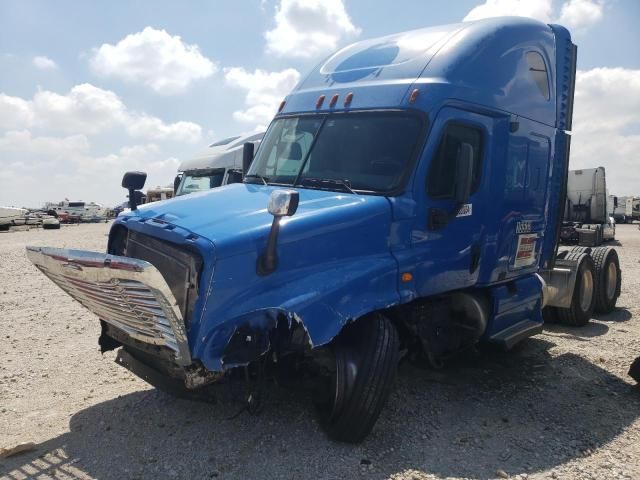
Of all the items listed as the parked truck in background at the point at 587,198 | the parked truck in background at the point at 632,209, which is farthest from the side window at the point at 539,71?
the parked truck in background at the point at 632,209

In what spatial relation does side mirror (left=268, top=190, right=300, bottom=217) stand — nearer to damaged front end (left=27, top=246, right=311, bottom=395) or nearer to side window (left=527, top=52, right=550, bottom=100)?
damaged front end (left=27, top=246, right=311, bottom=395)

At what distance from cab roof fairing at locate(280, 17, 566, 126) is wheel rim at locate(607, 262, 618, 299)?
12.4 ft

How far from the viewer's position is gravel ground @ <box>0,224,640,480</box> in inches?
153

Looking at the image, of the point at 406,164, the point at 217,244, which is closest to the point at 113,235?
the point at 217,244

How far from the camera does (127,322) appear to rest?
150 inches

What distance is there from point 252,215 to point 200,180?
1162 centimetres

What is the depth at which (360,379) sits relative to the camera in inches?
156

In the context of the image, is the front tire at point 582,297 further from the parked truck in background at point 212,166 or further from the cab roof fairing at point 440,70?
the parked truck in background at point 212,166

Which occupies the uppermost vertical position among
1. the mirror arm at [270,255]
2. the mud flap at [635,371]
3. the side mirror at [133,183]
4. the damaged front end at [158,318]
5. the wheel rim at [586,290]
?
the side mirror at [133,183]

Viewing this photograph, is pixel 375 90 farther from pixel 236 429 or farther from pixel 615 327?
pixel 615 327

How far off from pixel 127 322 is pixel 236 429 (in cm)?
130

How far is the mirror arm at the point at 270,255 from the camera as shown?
3.66m

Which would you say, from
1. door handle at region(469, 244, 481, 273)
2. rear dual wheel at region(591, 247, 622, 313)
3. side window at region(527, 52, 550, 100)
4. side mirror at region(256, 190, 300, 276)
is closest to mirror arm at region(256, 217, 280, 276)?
side mirror at region(256, 190, 300, 276)

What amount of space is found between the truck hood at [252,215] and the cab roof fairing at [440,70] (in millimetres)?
1071
